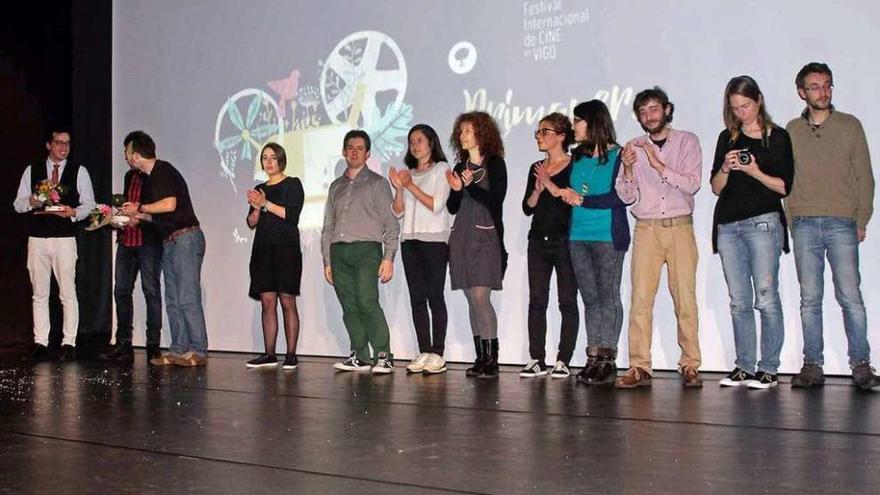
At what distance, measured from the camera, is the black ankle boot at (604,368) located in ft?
15.9

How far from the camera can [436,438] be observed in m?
3.21

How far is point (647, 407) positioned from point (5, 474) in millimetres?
2279

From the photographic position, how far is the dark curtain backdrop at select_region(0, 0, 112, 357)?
777cm

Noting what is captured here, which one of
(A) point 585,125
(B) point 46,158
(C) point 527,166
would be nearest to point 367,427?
(A) point 585,125

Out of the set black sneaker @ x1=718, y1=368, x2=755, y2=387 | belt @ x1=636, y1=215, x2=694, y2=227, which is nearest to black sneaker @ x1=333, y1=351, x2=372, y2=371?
belt @ x1=636, y1=215, x2=694, y2=227

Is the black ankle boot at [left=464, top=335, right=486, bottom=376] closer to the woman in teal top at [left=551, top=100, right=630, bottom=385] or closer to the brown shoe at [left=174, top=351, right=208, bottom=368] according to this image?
the woman in teal top at [left=551, top=100, right=630, bottom=385]

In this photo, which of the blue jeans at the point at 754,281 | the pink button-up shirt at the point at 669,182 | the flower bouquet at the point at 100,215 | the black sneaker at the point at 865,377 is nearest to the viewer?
the black sneaker at the point at 865,377

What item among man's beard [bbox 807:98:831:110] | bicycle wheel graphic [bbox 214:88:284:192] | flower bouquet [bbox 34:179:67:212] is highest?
bicycle wheel graphic [bbox 214:88:284:192]

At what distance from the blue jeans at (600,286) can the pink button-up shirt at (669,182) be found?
27 cm

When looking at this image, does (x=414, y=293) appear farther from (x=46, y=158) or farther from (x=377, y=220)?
(x=46, y=158)

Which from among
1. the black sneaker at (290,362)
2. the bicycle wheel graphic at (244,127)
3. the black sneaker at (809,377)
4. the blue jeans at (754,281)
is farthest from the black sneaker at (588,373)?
the bicycle wheel graphic at (244,127)

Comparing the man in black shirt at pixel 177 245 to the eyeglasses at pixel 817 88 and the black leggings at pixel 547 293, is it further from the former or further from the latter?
the eyeglasses at pixel 817 88

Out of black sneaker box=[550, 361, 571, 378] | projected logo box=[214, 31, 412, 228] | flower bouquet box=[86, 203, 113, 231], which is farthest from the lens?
projected logo box=[214, 31, 412, 228]

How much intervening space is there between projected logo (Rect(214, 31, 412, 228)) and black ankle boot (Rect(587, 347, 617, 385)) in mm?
2186
